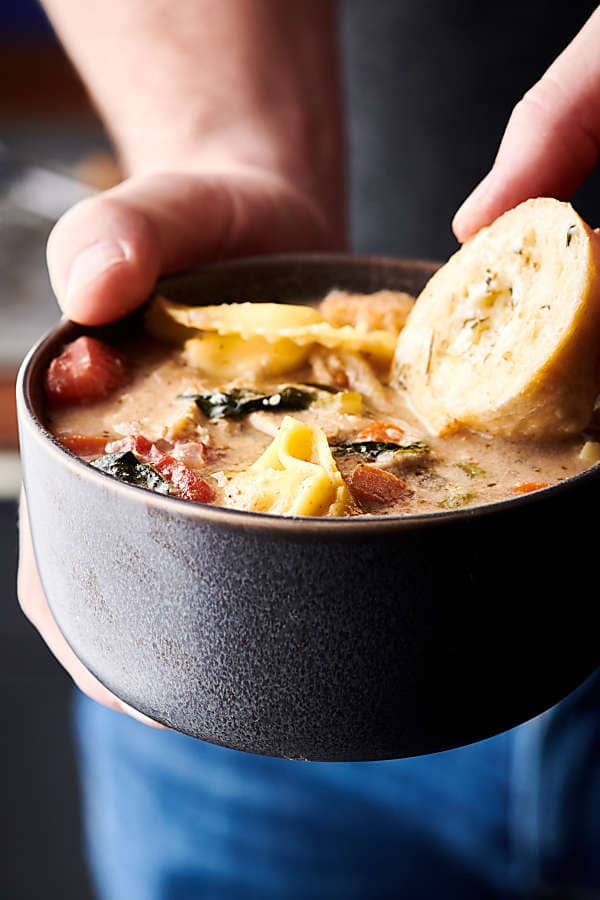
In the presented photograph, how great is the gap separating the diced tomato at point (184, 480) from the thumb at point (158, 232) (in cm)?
33

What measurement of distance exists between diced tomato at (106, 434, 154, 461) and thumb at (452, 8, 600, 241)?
490 mm

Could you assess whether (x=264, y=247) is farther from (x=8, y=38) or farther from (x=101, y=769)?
(x=8, y=38)

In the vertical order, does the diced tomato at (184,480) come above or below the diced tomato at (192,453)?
above

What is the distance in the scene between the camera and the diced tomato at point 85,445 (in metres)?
Answer: 1.21

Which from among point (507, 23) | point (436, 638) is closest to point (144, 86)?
point (507, 23)

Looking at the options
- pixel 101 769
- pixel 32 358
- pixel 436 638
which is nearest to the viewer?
pixel 436 638

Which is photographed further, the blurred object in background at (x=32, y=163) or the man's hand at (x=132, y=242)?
the blurred object in background at (x=32, y=163)

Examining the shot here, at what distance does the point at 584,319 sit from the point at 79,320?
62 cm

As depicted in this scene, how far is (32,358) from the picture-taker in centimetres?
129

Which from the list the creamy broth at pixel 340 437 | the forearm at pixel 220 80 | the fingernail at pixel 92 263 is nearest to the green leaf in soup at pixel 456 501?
the creamy broth at pixel 340 437

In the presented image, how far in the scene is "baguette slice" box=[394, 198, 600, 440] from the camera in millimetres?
1170

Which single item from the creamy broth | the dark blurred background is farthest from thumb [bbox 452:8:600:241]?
the dark blurred background

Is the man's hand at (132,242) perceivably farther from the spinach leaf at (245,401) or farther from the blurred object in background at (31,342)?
the blurred object in background at (31,342)

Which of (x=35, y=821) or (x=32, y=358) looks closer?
(x=32, y=358)
